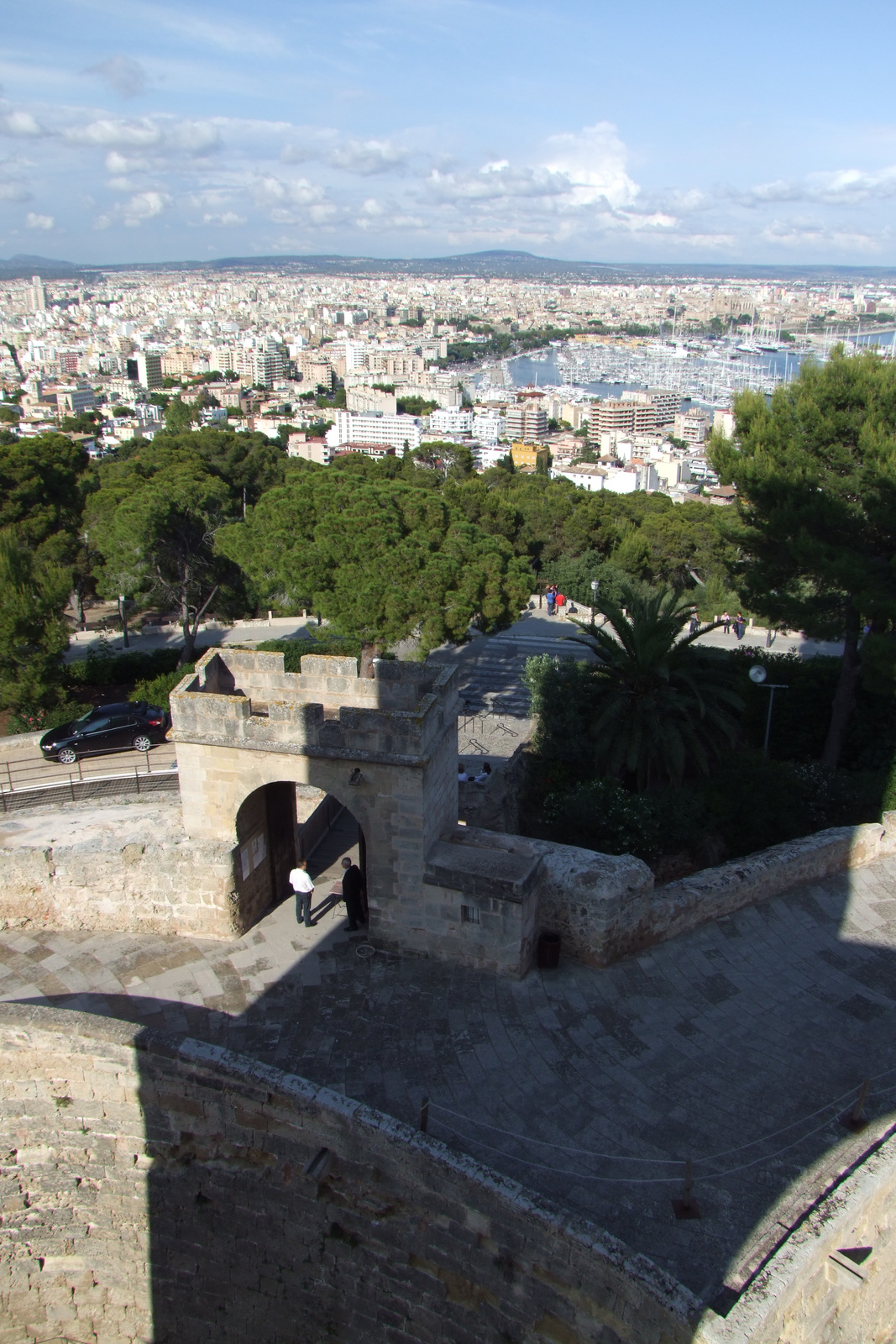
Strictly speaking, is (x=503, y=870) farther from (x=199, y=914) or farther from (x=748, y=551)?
(x=748, y=551)

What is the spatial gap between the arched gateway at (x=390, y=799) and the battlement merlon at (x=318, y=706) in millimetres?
Answer: 12

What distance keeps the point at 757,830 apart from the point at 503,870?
506 centimetres

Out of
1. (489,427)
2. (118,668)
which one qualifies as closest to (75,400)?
(489,427)

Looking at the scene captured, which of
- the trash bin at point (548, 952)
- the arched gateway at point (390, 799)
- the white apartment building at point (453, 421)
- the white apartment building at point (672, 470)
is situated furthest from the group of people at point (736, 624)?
the white apartment building at point (453, 421)

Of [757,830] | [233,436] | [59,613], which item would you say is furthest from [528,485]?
[757,830]

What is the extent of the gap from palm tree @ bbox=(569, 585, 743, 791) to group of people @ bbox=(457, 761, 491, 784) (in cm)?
163

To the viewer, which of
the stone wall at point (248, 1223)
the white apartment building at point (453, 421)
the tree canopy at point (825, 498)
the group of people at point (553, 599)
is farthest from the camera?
the white apartment building at point (453, 421)

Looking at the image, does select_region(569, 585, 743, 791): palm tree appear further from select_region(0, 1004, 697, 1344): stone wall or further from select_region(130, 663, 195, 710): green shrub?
select_region(130, 663, 195, 710): green shrub

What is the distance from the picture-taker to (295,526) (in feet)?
62.0

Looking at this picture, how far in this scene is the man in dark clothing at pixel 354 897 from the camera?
8.59 m

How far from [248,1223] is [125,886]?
3.18 meters

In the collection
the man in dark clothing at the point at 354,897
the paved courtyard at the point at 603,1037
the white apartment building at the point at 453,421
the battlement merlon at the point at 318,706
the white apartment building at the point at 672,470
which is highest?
the battlement merlon at the point at 318,706

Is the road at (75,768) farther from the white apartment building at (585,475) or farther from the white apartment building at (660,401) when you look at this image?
the white apartment building at (660,401)

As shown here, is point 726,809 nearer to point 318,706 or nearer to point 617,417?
point 318,706
